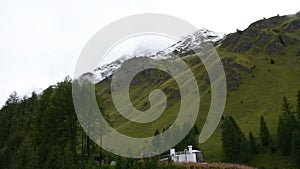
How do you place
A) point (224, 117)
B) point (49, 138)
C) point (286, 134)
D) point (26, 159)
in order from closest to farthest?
1. point (26, 159)
2. point (49, 138)
3. point (286, 134)
4. point (224, 117)

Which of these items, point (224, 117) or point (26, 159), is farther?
point (224, 117)

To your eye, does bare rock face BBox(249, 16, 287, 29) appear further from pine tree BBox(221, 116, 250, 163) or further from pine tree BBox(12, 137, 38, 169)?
pine tree BBox(12, 137, 38, 169)

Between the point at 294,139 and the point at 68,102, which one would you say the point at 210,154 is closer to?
the point at 294,139

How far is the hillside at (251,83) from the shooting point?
278 ft

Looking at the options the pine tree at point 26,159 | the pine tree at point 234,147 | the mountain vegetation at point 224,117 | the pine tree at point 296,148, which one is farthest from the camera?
the pine tree at point 234,147

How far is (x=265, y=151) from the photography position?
204 ft

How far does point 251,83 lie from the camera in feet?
386

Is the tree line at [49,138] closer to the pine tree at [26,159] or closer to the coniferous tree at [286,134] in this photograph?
the pine tree at [26,159]

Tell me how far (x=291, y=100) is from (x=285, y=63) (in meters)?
42.1

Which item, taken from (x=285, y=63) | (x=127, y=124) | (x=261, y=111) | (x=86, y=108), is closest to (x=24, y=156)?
(x=86, y=108)

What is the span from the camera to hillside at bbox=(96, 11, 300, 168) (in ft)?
278

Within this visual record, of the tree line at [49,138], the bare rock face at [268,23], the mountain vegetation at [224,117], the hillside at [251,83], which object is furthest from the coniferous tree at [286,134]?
the bare rock face at [268,23]

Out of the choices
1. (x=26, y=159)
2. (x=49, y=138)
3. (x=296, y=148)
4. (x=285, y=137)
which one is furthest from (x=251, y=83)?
(x=26, y=159)

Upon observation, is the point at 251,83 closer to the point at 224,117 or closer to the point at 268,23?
the point at 224,117
